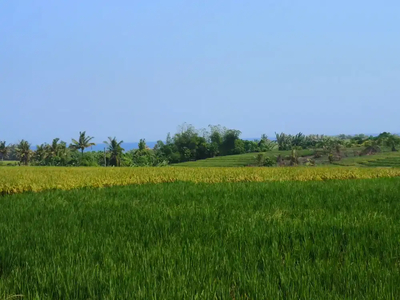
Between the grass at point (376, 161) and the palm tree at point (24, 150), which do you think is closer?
the grass at point (376, 161)

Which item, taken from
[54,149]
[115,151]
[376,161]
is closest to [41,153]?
[54,149]

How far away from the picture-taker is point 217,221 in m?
4.90

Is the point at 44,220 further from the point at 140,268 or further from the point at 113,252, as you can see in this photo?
the point at 140,268

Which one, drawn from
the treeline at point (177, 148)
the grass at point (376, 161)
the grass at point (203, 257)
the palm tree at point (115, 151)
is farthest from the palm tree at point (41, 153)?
the grass at point (203, 257)

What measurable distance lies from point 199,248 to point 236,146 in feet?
227

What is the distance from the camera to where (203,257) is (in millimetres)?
3053

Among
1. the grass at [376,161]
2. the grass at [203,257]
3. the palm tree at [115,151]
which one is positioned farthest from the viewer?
the palm tree at [115,151]

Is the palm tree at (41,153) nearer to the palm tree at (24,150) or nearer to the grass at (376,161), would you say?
the palm tree at (24,150)

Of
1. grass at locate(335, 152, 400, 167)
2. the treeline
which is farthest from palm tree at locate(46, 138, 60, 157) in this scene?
grass at locate(335, 152, 400, 167)

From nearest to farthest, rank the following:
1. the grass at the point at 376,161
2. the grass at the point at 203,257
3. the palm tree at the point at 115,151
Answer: the grass at the point at 203,257 → the grass at the point at 376,161 → the palm tree at the point at 115,151

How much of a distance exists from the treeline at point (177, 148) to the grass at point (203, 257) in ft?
137

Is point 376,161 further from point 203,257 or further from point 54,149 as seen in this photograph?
point 54,149

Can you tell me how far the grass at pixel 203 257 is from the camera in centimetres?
238

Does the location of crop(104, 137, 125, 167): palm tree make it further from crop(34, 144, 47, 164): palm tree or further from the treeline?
crop(34, 144, 47, 164): palm tree
